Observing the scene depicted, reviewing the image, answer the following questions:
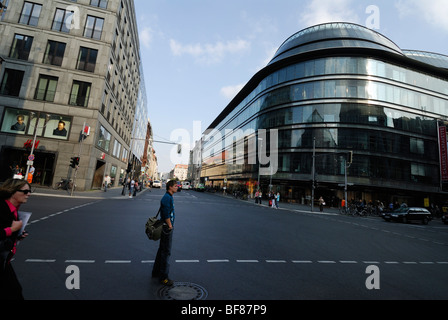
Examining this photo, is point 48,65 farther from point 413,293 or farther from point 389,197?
point 389,197

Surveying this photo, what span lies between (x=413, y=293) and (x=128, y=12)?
3827cm

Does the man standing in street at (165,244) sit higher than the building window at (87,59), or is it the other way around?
the building window at (87,59)

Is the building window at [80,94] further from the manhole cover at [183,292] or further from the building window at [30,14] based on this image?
the manhole cover at [183,292]

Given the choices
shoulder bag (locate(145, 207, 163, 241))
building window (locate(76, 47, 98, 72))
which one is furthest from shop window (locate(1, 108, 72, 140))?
shoulder bag (locate(145, 207, 163, 241))

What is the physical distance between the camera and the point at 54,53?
74.4ft

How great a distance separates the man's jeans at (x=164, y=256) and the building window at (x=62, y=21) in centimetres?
2840

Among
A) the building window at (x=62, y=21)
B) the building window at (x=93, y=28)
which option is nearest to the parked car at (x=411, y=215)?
the building window at (x=93, y=28)

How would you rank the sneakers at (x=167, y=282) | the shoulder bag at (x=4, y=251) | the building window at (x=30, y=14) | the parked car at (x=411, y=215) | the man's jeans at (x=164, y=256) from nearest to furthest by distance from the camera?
the shoulder bag at (x=4, y=251) → the sneakers at (x=167, y=282) → the man's jeans at (x=164, y=256) → the parked car at (x=411, y=215) → the building window at (x=30, y=14)

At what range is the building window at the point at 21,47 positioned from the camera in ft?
72.1

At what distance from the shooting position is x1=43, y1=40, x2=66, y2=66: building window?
2244 cm

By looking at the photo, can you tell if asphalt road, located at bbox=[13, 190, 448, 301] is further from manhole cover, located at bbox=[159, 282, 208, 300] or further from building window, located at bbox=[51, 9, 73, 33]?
building window, located at bbox=[51, 9, 73, 33]

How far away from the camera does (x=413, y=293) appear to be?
4.41 m
